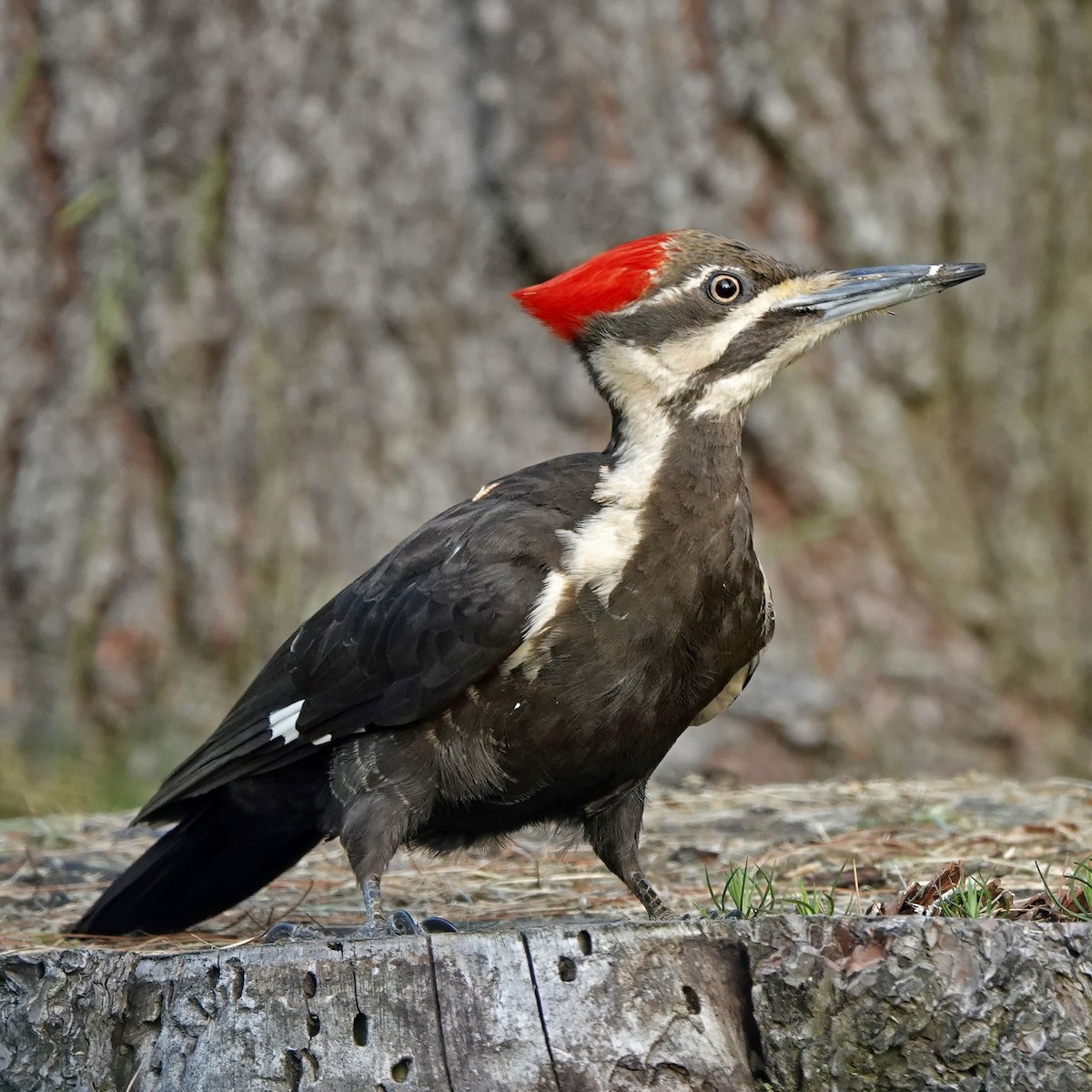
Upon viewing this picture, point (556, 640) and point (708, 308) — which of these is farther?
point (708, 308)

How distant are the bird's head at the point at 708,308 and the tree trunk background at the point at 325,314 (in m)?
2.14

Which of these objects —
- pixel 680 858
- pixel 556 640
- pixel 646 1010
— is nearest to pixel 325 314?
pixel 680 858

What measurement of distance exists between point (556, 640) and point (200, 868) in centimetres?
110

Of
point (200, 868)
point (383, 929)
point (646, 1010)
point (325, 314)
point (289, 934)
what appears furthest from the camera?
point (325, 314)

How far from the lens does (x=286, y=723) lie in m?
3.72

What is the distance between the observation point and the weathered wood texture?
2494 millimetres

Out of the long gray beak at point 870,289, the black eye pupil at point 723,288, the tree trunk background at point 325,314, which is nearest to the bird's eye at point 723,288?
the black eye pupil at point 723,288

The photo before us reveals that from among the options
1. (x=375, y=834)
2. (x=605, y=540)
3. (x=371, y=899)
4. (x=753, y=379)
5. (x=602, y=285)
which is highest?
(x=602, y=285)

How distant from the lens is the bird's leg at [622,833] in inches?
144

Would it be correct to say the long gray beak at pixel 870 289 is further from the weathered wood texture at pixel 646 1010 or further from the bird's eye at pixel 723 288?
the weathered wood texture at pixel 646 1010

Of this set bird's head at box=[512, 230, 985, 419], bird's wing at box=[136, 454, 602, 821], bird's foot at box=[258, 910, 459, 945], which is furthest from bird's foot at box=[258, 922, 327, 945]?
bird's head at box=[512, 230, 985, 419]

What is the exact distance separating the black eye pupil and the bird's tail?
154cm

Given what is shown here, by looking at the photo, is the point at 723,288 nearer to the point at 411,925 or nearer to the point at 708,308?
the point at 708,308

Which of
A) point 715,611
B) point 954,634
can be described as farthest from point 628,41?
point 715,611
